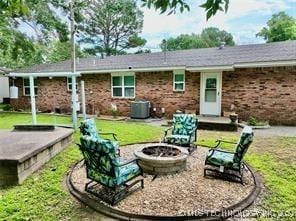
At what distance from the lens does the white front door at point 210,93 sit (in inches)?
461

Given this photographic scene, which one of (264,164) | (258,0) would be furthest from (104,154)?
(264,164)

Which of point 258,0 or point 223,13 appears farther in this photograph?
point 258,0

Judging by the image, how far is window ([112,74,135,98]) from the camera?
550 inches

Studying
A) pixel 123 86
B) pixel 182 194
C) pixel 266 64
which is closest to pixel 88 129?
pixel 182 194

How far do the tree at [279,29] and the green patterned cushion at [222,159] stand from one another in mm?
24950

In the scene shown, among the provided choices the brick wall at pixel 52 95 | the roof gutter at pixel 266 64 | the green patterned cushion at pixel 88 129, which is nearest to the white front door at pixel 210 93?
the roof gutter at pixel 266 64

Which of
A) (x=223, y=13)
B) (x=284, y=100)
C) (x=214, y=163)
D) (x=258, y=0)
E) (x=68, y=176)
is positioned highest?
(x=258, y=0)

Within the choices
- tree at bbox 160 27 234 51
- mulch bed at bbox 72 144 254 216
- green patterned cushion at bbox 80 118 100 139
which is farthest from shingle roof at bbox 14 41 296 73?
tree at bbox 160 27 234 51

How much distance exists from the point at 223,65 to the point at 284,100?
115 inches

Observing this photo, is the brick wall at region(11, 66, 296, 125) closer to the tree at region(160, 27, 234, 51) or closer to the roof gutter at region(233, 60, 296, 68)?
the roof gutter at region(233, 60, 296, 68)

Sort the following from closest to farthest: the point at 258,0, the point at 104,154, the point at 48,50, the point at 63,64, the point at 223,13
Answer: the point at 223,13 → the point at 258,0 → the point at 104,154 → the point at 48,50 → the point at 63,64

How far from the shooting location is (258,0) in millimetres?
3215

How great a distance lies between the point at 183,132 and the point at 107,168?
12.2 feet

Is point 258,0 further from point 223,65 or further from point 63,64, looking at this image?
point 63,64
